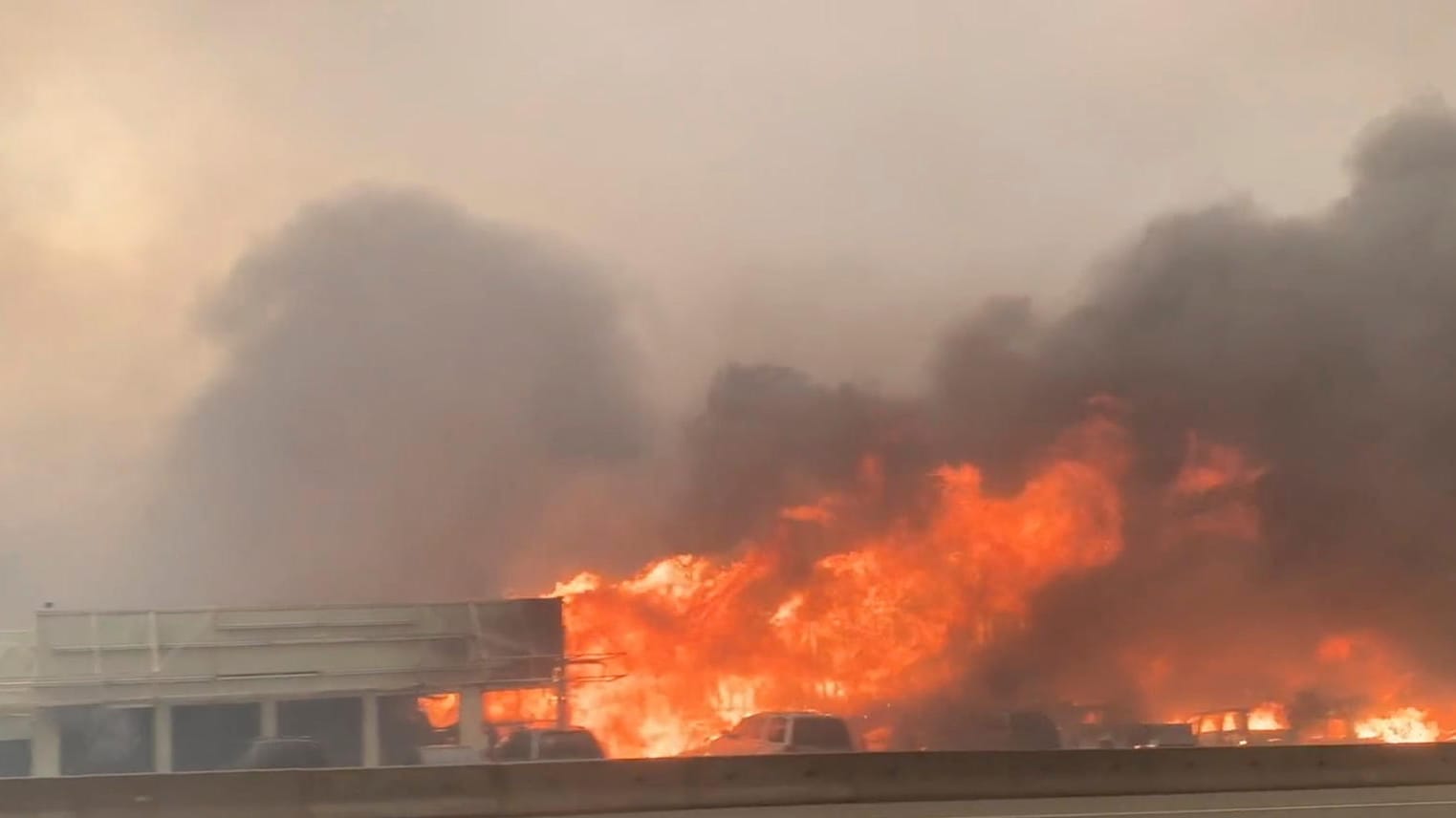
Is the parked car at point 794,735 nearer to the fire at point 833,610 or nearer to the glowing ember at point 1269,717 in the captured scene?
the fire at point 833,610

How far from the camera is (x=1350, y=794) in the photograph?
1329cm

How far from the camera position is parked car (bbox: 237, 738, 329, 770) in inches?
654

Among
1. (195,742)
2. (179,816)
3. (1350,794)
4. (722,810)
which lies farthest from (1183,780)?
(195,742)

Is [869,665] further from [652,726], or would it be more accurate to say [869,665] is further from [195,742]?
[195,742]

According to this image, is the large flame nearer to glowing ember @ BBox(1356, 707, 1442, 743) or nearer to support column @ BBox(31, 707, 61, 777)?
glowing ember @ BBox(1356, 707, 1442, 743)

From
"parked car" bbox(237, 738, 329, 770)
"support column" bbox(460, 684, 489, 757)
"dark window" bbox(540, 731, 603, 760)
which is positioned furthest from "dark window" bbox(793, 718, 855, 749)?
"parked car" bbox(237, 738, 329, 770)

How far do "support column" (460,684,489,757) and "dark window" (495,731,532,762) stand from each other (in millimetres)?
272

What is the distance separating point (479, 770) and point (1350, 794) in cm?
949

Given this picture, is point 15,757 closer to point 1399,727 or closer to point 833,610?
point 833,610

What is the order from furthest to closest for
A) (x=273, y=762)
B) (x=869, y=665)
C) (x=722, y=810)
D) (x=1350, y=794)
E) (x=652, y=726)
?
(x=869, y=665)
(x=652, y=726)
(x=273, y=762)
(x=1350, y=794)
(x=722, y=810)

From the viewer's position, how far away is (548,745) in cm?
1778

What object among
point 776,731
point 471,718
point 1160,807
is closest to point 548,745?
point 471,718

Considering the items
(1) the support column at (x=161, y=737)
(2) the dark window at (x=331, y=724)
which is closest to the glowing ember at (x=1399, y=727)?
(2) the dark window at (x=331, y=724)

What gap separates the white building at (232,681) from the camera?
647 inches
